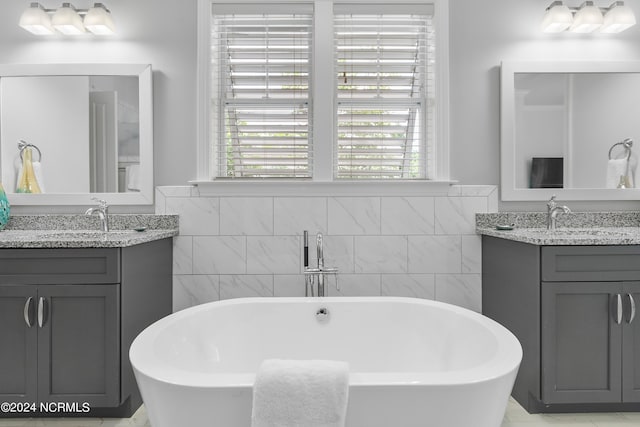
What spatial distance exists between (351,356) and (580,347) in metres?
1.08

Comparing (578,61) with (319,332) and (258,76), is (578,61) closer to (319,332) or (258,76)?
(258,76)

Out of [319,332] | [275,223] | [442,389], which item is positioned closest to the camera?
[442,389]

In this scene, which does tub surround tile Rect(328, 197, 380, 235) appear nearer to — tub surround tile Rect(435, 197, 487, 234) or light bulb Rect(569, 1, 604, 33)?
tub surround tile Rect(435, 197, 487, 234)

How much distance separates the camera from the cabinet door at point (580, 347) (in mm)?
1942

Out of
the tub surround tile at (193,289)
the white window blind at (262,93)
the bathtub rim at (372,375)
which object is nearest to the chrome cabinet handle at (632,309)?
the bathtub rim at (372,375)

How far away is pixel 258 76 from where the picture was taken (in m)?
2.59

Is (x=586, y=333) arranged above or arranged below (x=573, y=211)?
below

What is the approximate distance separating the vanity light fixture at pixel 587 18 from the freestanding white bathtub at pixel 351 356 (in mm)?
1839

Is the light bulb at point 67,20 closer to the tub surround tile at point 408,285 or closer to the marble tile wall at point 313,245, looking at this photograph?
the marble tile wall at point 313,245

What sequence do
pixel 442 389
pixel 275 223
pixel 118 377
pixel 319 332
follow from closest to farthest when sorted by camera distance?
pixel 442 389 < pixel 118 377 < pixel 319 332 < pixel 275 223

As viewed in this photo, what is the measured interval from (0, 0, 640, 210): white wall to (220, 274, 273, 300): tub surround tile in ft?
2.22

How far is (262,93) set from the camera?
Answer: 2602 millimetres

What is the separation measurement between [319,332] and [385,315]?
351 millimetres

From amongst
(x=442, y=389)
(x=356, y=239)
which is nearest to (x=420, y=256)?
(x=356, y=239)
